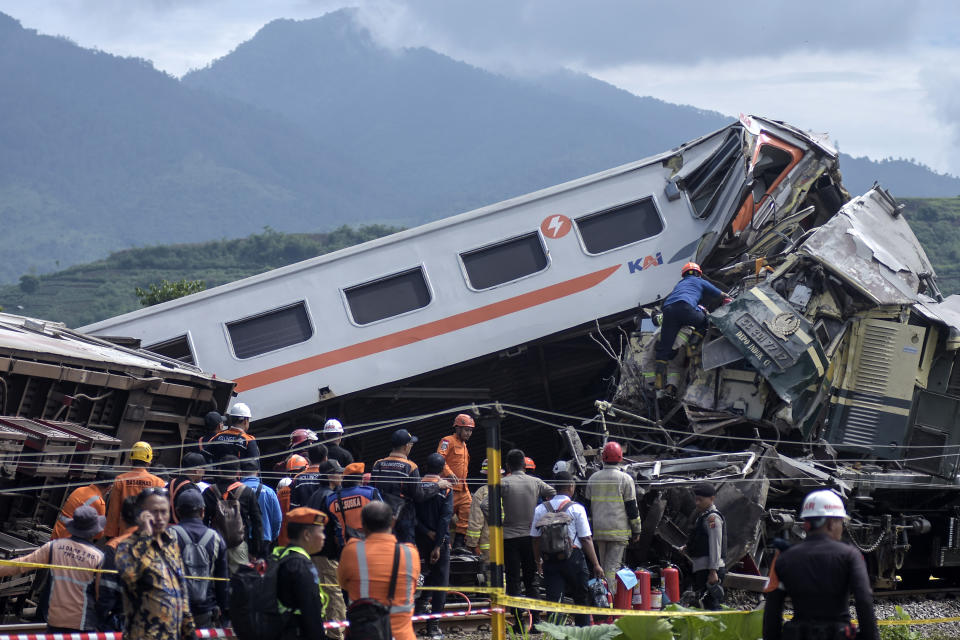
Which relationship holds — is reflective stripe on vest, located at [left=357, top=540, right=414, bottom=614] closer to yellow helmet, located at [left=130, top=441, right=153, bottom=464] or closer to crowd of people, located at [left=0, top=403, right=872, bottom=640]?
crowd of people, located at [left=0, top=403, right=872, bottom=640]

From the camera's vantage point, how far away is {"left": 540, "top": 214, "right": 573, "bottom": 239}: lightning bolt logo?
1280 cm

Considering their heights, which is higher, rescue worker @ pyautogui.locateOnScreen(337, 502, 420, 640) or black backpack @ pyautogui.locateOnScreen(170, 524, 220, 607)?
rescue worker @ pyautogui.locateOnScreen(337, 502, 420, 640)

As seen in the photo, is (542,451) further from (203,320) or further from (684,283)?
(203,320)

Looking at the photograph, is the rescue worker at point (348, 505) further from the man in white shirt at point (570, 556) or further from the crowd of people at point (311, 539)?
the man in white shirt at point (570, 556)

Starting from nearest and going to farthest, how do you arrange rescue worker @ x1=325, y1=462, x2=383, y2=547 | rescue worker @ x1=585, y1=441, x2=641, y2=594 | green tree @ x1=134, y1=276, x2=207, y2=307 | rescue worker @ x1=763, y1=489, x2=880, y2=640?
rescue worker @ x1=763, y1=489, x2=880, y2=640 < rescue worker @ x1=325, y1=462, x2=383, y2=547 < rescue worker @ x1=585, y1=441, x2=641, y2=594 < green tree @ x1=134, y1=276, x2=207, y2=307

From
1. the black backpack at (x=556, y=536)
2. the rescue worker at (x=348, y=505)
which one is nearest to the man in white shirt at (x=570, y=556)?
the black backpack at (x=556, y=536)

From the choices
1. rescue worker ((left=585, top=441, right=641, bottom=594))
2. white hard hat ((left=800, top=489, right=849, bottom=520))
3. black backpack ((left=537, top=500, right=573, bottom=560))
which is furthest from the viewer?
rescue worker ((left=585, top=441, right=641, bottom=594))

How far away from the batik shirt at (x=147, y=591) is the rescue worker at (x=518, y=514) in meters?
3.75

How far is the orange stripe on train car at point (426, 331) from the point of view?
1245 centimetres

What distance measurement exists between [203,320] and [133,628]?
709 cm

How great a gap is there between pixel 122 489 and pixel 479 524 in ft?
10.7

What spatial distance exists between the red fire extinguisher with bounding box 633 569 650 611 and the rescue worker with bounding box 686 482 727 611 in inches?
17.3

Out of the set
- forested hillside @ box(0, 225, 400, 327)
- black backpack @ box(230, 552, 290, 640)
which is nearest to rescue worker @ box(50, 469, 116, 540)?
black backpack @ box(230, 552, 290, 640)

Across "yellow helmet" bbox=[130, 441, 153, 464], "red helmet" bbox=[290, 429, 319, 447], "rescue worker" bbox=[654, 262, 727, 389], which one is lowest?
"yellow helmet" bbox=[130, 441, 153, 464]
